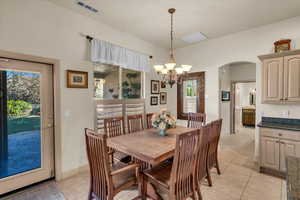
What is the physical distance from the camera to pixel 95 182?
182cm

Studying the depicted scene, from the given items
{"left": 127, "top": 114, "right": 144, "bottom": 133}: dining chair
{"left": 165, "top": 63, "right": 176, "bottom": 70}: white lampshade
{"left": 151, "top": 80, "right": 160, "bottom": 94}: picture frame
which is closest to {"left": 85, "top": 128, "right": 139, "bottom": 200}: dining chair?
{"left": 127, "top": 114, "right": 144, "bottom": 133}: dining chair

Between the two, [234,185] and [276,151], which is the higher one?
[276,151]

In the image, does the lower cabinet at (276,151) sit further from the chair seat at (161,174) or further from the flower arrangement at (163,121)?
the chair seat at (161,174)

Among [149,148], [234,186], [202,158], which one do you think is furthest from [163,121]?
[234,186]

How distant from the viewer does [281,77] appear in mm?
2945

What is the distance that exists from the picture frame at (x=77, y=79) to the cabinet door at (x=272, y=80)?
3737mm

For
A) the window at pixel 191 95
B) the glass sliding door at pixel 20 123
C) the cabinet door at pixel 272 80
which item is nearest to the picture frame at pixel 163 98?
the window at pixel 191 95

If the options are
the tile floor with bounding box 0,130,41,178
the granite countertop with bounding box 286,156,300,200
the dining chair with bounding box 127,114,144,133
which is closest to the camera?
→ the granite countertop with bounding box 286,156,300,200

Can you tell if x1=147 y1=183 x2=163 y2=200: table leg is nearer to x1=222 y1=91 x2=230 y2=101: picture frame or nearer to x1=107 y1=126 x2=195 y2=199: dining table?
x1=107 y1=126 x2=195 y2=199: dining table

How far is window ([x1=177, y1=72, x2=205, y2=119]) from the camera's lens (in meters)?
4.67

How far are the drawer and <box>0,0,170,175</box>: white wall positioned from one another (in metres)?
3.53

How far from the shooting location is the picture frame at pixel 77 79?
9.38 ft

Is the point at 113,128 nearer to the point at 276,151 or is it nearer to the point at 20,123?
the point at 20,123

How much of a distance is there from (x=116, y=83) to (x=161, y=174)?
2.49 m
